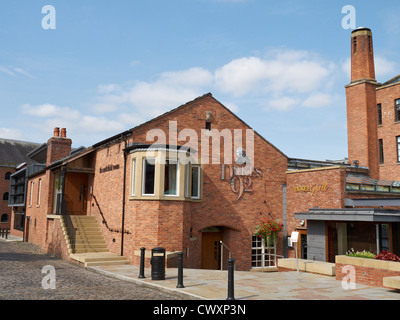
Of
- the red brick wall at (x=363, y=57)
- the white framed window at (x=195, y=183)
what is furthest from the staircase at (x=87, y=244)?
the red brick wall at (x=363, y=57)

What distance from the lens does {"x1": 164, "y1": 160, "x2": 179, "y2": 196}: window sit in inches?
669

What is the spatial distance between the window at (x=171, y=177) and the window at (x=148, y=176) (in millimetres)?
575

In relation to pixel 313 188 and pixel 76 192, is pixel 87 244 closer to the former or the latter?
pixel 76 192

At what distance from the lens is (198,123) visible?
20469 mm

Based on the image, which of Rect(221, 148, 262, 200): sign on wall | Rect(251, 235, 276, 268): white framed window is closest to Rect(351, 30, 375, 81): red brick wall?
Rect(221, 148, 262, 200): sign on wall

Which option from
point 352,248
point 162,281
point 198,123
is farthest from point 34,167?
point 352,248

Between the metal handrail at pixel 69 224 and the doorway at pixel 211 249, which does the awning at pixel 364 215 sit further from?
the metal handrail at pixel 69 224

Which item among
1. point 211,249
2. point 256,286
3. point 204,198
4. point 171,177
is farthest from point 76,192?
point 256,286

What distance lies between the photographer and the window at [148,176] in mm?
16766

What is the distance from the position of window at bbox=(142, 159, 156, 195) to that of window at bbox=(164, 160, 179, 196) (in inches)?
22.7

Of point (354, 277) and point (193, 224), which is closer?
point (354, 277)

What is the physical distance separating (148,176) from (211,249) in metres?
6.02

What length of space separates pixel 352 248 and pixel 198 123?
9.41 m
